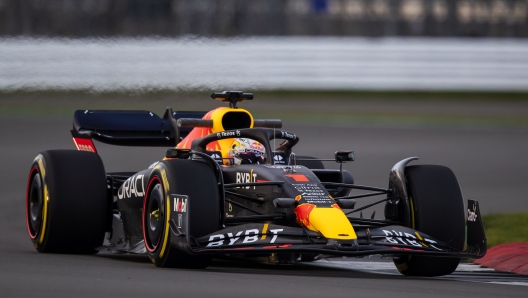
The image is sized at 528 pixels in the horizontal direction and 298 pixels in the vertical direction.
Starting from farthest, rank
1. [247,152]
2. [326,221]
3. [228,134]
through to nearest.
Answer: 1. [247,152]
2. [228,134]
3. [326,221]

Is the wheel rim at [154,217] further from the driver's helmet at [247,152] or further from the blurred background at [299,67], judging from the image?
the blurred background at [299,67]

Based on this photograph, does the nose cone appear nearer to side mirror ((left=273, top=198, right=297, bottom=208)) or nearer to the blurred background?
side mirror ((left=273, top=198, right=297, bottom=208))

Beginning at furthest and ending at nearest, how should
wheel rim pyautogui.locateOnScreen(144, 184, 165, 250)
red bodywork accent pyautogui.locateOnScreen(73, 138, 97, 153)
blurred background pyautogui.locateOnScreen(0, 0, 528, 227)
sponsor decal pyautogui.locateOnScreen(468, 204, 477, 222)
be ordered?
blurred background pyautogui.locateOnScreen(0, 0, 528, 227)
red bodywork accent pyautogui.locateOnScreen(73, 138, 97, 153)
sponsor decal pyautogui.locateOnScreen(468, 204, 477, 222)
wheel rim pyautogui.locateOnScreen(144, 184, 165, 250)

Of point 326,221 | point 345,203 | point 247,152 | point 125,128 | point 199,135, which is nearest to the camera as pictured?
point 326,221

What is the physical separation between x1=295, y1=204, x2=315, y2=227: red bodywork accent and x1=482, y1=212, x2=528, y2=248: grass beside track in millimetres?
3404

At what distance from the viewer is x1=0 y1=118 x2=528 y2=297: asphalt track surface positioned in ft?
19.3

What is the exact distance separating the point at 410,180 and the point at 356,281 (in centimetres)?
129

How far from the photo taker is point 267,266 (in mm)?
7809

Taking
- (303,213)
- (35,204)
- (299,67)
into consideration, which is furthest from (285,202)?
(299,67)

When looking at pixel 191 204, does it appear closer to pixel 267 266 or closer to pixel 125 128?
pixel 267 266

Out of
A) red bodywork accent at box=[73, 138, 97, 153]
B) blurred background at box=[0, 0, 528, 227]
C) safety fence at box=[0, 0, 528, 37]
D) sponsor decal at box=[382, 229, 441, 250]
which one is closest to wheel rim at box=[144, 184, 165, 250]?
sponsor decal at box=[382, 229, 441, 250]

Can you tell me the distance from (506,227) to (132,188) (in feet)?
13.8

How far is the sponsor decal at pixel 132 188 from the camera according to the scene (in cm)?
801

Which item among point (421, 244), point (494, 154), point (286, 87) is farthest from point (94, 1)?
point (421, 244)
